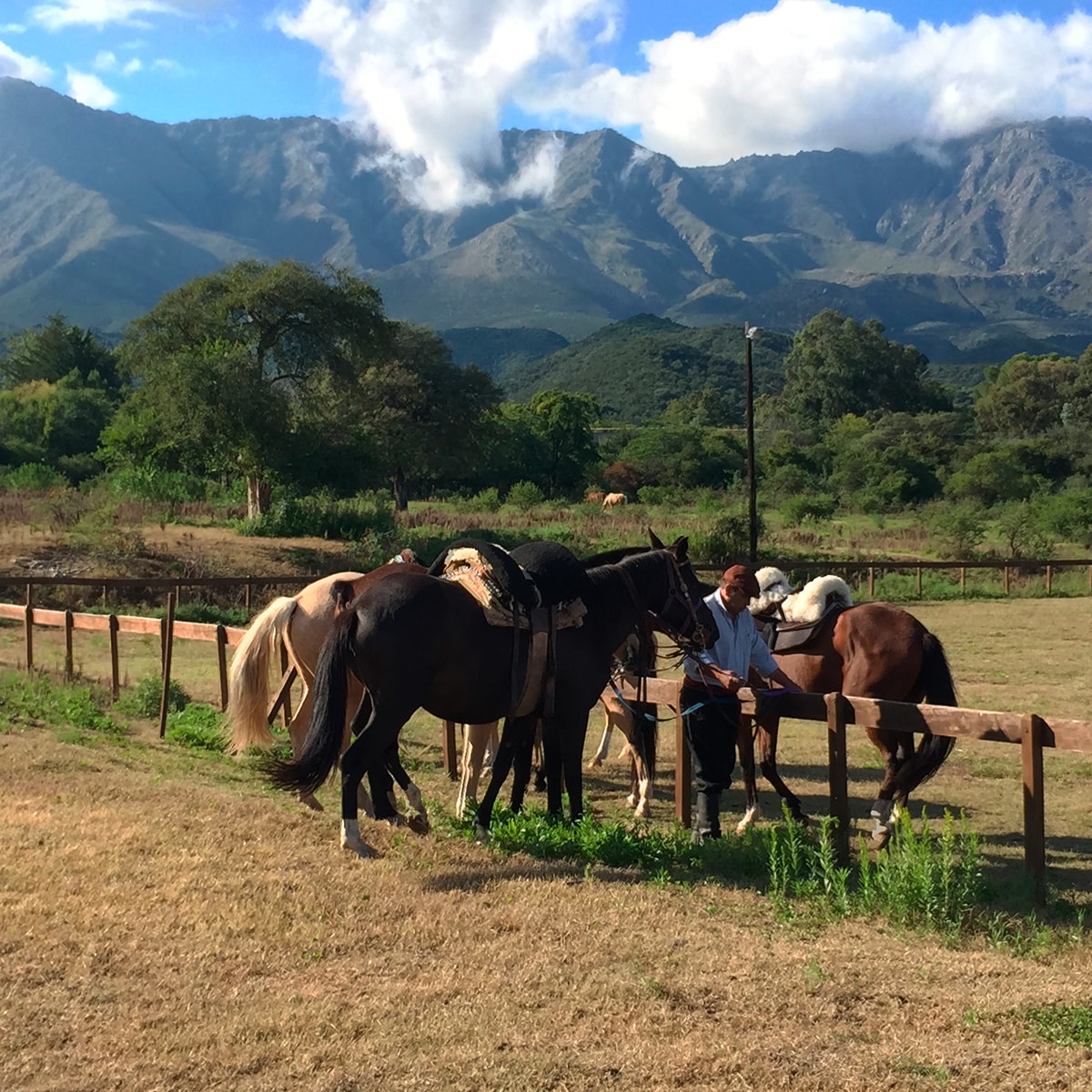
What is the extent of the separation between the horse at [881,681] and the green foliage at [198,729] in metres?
5.19

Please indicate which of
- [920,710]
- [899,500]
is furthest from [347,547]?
[899,500]

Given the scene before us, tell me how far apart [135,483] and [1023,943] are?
114 feet

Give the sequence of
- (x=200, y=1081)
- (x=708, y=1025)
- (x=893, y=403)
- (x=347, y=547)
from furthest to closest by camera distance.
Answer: (x=893, y=403), (x=347, y=547), (x=708, y=1025), (x=200, y=1081)

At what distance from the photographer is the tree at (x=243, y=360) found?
33.3 m

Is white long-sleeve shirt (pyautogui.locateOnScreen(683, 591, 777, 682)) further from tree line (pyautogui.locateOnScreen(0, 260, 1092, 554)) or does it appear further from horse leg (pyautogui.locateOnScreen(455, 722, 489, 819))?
tree line (pyautogui.locateOnScreen(0, 260, 1092, 554))

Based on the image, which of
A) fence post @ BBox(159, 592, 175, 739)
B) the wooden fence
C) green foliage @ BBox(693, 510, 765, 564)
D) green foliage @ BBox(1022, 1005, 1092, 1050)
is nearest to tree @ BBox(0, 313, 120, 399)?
green foliage @ BBox(693, 510, 765, 564)

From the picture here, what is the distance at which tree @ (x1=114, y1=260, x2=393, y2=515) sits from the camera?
33.3 m

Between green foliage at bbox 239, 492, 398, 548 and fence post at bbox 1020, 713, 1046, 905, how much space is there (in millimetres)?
27968

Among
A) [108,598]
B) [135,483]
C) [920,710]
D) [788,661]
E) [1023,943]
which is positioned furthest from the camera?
[135,483]

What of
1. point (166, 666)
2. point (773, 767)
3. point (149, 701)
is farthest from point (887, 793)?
point (149, 701)

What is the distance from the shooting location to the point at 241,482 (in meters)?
38.8

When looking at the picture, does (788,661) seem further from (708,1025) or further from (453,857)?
(708,1025)

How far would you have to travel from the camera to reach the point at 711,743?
7.64 meters

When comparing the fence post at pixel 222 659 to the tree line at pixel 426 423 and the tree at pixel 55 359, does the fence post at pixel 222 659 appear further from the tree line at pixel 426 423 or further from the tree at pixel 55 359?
the tree at pixel 55 359
